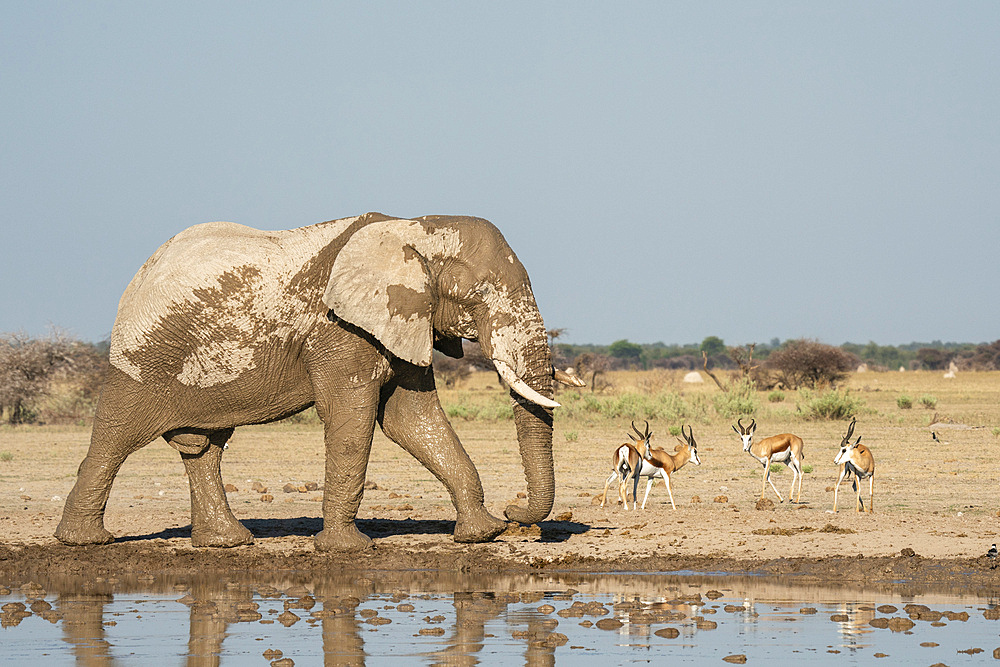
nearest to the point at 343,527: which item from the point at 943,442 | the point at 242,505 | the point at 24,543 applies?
the point at 24,543

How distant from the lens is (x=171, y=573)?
11930 millimetres

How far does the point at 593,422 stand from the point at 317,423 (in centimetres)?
698

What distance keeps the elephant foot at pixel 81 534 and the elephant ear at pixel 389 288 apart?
326 cm

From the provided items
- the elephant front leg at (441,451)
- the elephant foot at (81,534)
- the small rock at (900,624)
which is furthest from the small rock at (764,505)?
the elephant foot at (81,534)

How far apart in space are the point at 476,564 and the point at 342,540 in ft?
4.33

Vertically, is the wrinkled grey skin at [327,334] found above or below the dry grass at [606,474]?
above

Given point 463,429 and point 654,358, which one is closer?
point 463,429

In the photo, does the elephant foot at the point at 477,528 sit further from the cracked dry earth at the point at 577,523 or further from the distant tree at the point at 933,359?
the distant tree at the point at 933,359

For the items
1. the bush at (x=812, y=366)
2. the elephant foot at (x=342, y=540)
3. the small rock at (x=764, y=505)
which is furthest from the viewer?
the bush at (x=812, y=366)

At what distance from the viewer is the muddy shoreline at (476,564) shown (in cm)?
1141

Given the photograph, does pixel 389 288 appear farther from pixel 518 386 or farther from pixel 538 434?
pixel 538 434

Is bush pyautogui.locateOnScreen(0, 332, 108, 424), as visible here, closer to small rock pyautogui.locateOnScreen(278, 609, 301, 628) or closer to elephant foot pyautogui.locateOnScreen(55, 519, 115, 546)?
elephant foot pyautogui.locateOnScreen(55, 519, 115, 546)

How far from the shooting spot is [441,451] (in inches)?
498

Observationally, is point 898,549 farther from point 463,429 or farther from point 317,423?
point 317,423
